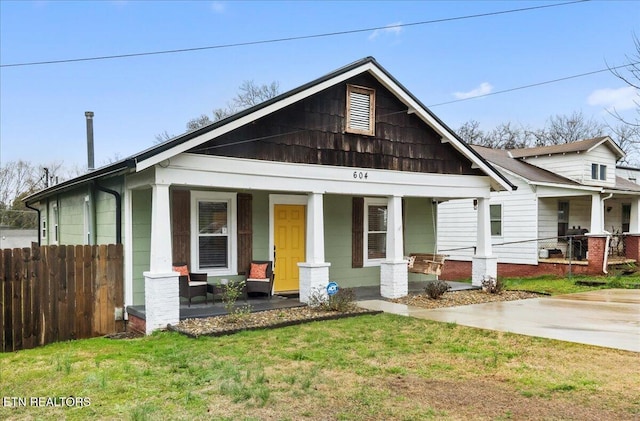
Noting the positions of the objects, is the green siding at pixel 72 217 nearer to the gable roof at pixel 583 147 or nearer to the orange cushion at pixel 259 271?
the orange cushion at pixel 259 271

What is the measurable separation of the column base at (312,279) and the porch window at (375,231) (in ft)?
10.2

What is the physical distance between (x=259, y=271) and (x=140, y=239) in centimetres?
251

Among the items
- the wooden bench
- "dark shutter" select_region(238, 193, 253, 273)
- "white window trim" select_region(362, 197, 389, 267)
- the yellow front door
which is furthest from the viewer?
"white window trim" select_region(362, 197, 389, 267)

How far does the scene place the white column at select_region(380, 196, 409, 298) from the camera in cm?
1095

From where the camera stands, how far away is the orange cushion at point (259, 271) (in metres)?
10.2

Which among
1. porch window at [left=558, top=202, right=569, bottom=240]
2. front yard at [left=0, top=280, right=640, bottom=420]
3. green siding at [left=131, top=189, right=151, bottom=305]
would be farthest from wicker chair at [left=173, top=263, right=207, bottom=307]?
porch window at [left=558, top=202, right=569, bottom=240]

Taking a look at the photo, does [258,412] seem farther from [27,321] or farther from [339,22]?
[339,22]

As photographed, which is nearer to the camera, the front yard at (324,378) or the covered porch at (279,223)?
the front yard at (324,378)

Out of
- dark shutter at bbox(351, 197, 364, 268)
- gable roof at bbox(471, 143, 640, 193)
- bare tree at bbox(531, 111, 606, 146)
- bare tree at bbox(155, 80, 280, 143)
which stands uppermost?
bare tree at bbox(155, 80, 280, 143)

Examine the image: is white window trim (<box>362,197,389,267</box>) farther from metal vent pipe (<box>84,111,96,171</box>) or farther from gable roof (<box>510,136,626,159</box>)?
gable roof (<box>510,136,626,159</box>)

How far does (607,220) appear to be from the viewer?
68.3 feet

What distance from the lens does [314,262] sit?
9.73 metres

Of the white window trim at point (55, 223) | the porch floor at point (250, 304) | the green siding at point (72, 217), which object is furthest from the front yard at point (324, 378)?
the white window trim at point (55, 223)

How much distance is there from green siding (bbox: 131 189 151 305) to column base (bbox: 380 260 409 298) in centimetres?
517
